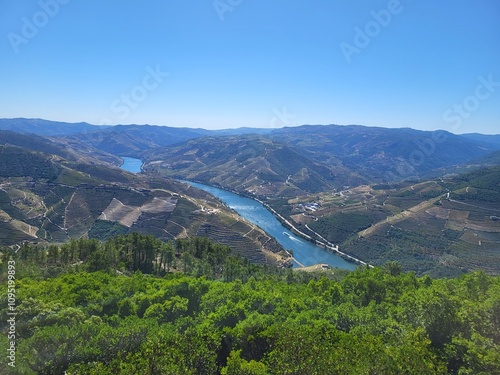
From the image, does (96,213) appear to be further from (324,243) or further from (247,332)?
(247,332)

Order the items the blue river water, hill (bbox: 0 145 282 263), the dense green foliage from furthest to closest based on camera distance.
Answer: the blue river water
hill (bbox: 0 145 282 263)
the dense green foliage

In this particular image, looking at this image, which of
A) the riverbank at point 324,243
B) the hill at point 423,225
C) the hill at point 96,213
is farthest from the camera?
the riverbank at point 324,243

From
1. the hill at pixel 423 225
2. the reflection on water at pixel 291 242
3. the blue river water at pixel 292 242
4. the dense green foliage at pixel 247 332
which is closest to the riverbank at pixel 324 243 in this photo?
the blue river water at pixel 292 242

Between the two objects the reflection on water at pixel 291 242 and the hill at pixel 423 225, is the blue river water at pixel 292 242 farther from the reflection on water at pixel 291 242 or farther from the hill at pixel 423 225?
the hill at pixel 423 225

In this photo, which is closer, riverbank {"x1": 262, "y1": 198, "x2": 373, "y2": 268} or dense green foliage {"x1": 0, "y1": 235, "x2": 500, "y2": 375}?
dense green foliage {"x1": 0, "y1": 235, "x2": 500, "y2": 375}

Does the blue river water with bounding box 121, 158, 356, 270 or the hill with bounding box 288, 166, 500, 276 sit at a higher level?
the hill with bounding box 288, 166, 500, 276

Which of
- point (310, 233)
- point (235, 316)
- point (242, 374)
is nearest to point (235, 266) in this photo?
point (235, 316)

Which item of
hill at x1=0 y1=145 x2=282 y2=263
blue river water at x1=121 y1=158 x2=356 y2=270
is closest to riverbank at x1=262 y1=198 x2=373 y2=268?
blue river water at x1=121 y1=158 x2=356 y2=270

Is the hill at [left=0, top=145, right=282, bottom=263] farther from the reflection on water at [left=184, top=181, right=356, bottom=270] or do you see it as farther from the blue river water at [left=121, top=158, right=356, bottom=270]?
the reflection on water at [left=184, top=181, right=356, bottom=270]
